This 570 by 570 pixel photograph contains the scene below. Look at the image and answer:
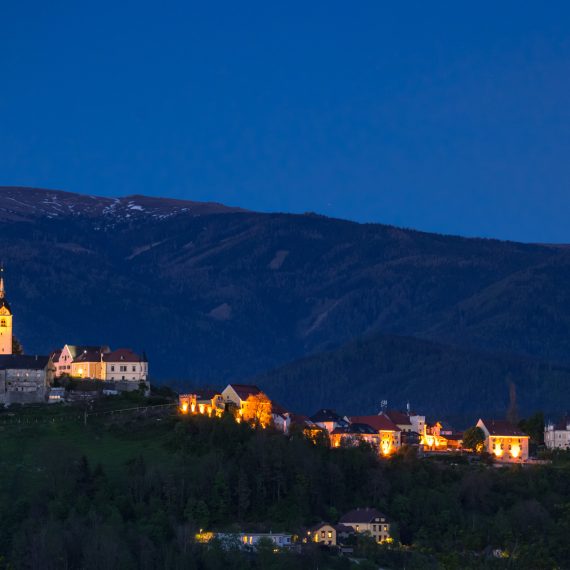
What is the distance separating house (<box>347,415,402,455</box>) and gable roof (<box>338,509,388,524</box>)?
20.0m

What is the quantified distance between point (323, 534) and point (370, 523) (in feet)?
15.1

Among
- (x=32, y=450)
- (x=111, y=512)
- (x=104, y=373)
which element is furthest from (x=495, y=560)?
(x=104, y=373)

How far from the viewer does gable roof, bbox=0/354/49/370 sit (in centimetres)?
14512

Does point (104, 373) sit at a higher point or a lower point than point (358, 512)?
higher

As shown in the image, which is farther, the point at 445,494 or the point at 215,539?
the point at 445,494

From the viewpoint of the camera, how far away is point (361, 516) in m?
127

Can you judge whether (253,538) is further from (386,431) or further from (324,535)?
(386,431)

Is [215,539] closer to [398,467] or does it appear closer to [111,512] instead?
[111,512]

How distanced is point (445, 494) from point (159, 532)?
25.4 meters

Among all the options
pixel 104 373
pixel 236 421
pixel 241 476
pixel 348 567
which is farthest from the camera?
pixel 104 373

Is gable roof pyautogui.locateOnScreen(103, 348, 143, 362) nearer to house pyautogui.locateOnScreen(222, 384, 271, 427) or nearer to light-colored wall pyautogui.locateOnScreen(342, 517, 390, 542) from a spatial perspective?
house pyautogui.locateOnScreen(222, 384, 271, 427)

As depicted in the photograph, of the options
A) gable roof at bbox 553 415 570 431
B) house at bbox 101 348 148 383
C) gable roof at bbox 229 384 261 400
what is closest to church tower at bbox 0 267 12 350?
house at bbox 101 348 148 383

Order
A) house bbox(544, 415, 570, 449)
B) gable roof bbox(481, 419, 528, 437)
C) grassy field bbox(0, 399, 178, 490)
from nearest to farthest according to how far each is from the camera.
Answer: grassy field bbox(0, 399, 178, 490) < gable roof bbox(481, 419, 528, 437) < house bbox(544, 415, 570, 449)

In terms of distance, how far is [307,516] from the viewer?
12775 centimetres
